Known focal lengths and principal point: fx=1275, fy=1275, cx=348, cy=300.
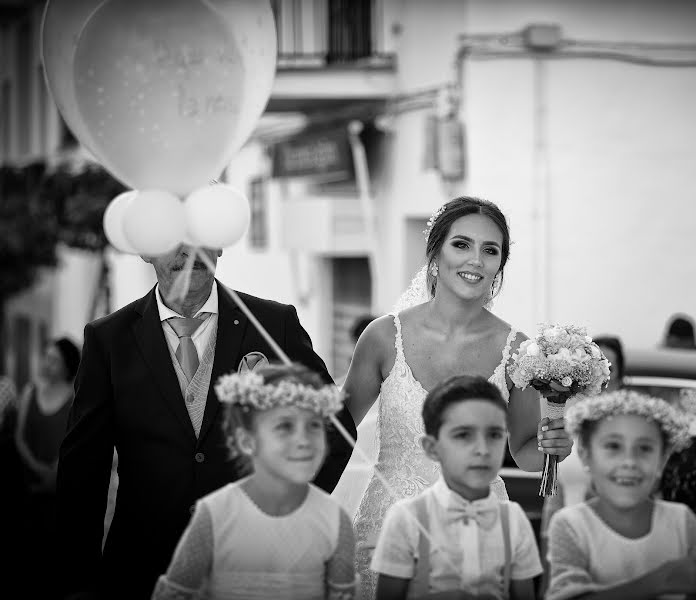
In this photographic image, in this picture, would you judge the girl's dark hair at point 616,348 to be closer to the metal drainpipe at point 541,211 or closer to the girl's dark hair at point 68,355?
the girl's dark hair at point 68,355

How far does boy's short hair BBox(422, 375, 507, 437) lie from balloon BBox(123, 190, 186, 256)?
79 centimetres

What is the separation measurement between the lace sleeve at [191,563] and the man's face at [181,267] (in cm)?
96

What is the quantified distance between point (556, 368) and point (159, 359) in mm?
1244

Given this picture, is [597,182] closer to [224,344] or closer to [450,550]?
[224,344]

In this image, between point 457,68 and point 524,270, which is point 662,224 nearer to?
point 524,270

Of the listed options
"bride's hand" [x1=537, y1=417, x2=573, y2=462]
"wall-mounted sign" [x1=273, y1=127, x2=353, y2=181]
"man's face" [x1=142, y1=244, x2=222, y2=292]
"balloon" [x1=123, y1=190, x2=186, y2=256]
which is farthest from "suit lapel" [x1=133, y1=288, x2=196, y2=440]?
"wall-mounted sign" [x1=273, y1=127, x2=353, y2=181]

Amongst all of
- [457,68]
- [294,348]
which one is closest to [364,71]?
[457,68]

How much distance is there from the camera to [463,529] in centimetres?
304

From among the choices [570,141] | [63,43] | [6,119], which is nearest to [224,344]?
[63,43]

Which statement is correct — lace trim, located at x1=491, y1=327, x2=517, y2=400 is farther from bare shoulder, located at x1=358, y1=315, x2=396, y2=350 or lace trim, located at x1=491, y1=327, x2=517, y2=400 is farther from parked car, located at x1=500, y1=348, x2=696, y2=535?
parked car, located at x1=500, y1=348, x2=696, y2=535

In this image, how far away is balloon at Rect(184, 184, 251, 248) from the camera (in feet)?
10.9

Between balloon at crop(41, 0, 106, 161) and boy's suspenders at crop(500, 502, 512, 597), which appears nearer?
boy's suspenders at crop(500, 502, 512, 597)

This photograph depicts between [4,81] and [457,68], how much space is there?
1804cm

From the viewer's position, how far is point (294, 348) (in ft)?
13.0
